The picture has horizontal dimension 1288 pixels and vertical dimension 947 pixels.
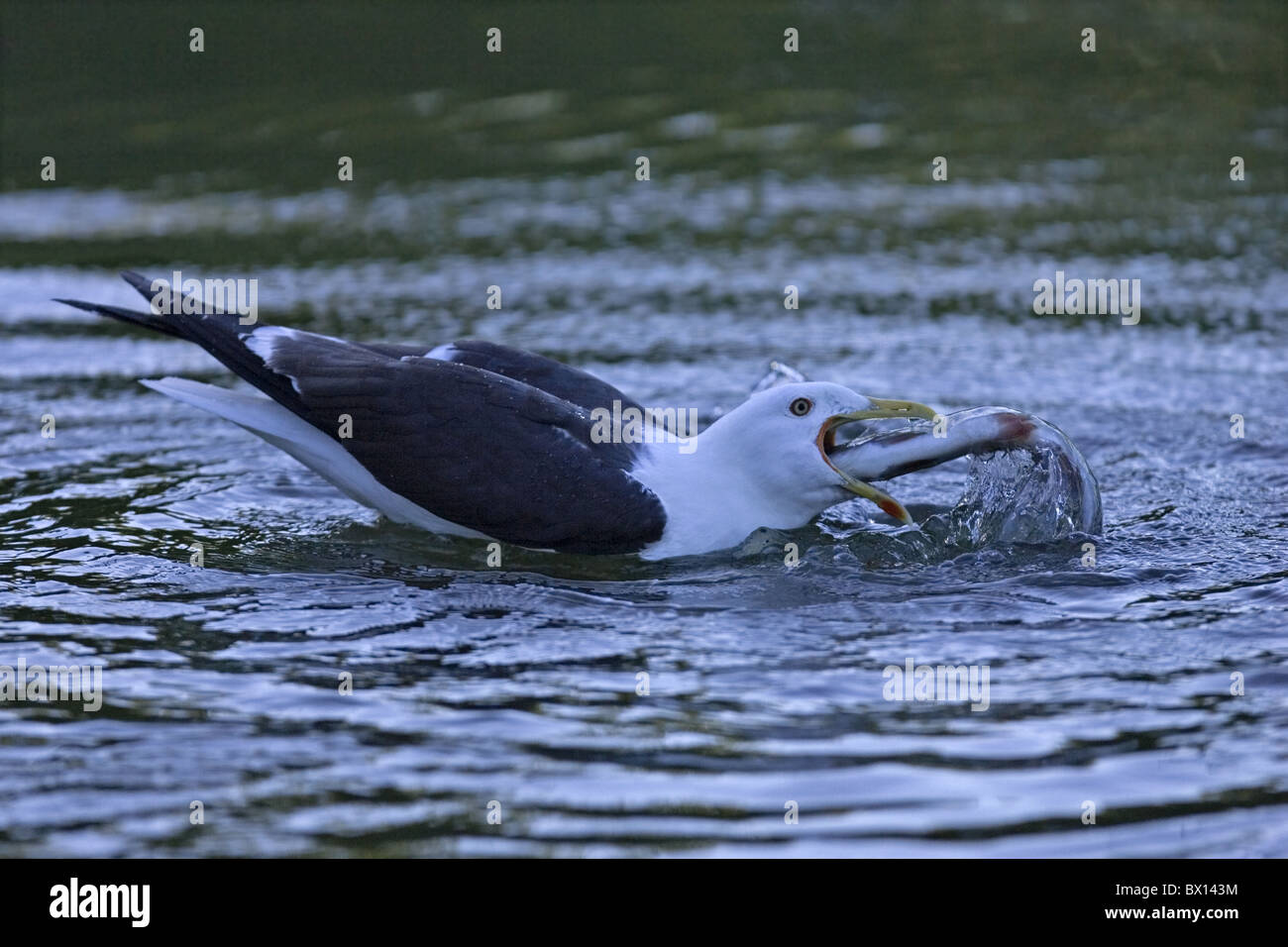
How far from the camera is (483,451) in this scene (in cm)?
784

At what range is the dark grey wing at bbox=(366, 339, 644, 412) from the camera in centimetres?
859

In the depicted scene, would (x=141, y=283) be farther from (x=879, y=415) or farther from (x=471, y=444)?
(x=879, y=415)

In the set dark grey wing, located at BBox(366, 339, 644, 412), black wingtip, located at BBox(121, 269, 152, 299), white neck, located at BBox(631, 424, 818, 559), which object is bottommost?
white neck, located at BBox(631, 424, 818, 559)

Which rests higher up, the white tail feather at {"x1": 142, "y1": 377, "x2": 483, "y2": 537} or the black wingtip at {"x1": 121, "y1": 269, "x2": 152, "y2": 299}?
the black wingtip at {"x1": 121, "y1": 269, "x2": 152, "y2": 299}

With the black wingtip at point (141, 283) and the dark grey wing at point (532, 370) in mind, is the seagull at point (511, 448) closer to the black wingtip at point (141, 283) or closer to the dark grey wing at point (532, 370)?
the black wingtip at point (141, 283)

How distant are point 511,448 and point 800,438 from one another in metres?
1.31

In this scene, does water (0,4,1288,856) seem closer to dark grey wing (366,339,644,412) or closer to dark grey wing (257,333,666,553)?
dark grey wing (257,333,666,553)

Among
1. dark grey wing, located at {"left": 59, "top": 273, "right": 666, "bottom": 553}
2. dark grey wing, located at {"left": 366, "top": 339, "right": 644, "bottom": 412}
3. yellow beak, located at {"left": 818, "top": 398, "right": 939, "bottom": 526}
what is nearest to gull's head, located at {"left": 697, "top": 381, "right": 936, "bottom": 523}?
yellow beak, located at {"left": 818, "top": 398, "right": 939, "bottom": 526}

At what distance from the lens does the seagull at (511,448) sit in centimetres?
783

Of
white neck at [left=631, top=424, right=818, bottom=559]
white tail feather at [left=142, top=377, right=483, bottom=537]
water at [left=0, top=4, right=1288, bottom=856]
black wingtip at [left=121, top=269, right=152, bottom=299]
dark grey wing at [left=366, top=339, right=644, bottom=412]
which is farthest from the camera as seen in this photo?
dark grey wing at [left=366, top=339, right=644, bottom=412]

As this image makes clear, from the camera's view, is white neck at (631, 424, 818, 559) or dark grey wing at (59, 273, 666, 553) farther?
white neck at (631, 424, 818, 559)

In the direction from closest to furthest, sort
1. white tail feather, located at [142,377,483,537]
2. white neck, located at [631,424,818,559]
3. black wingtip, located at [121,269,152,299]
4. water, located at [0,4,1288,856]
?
1. water, located at [0,4,1288,856]
2. white neck, located at [631,424,818,559]
3. white tail feather, located at [142,377,483,537]
4. black wingtip, located at [121,269,152,299]

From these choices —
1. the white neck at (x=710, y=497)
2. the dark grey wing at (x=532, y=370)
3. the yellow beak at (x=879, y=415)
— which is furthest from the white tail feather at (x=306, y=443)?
the yellow beak at (x=879, y=415)

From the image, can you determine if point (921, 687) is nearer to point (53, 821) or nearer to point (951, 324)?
point (53, 821)
